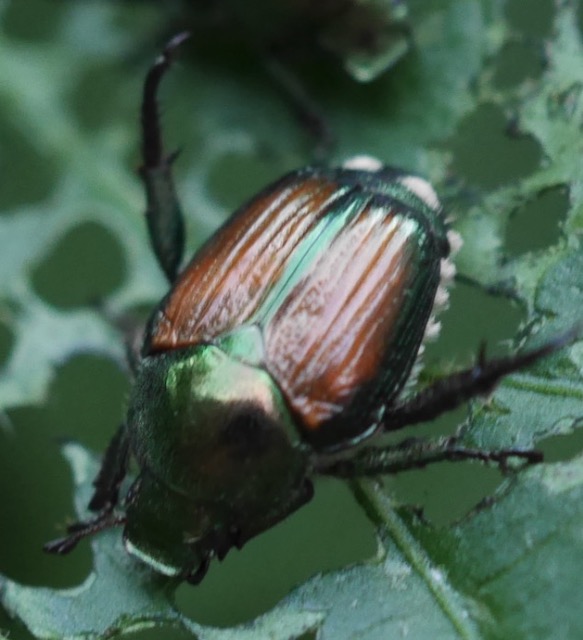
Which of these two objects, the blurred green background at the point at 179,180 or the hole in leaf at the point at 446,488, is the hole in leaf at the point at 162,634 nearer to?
the blurred green background at the point at 179,180

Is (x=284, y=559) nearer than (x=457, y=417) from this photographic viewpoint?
No

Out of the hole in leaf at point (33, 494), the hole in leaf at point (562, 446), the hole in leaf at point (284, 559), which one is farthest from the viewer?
the hole in leaf at point (33, 494)

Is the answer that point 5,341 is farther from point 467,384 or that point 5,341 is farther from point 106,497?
point 467,384

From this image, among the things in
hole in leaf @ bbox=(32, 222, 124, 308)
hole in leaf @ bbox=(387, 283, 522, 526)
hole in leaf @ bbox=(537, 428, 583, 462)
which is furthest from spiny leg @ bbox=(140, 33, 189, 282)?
hole in leaf @ bbox=(537, 428, 583, 462)

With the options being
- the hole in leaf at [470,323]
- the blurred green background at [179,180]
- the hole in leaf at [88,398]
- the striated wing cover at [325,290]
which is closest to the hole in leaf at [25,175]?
the blurred green background at [179,180]

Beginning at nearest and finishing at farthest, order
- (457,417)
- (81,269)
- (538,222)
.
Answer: (457,417) → (538,222) → (81,269)

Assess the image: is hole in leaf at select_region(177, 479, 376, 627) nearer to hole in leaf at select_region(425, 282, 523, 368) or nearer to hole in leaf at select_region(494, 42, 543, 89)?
hole in leaf at select_region(425, 282, 523, 368)

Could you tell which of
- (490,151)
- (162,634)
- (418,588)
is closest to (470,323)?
(490,151)
